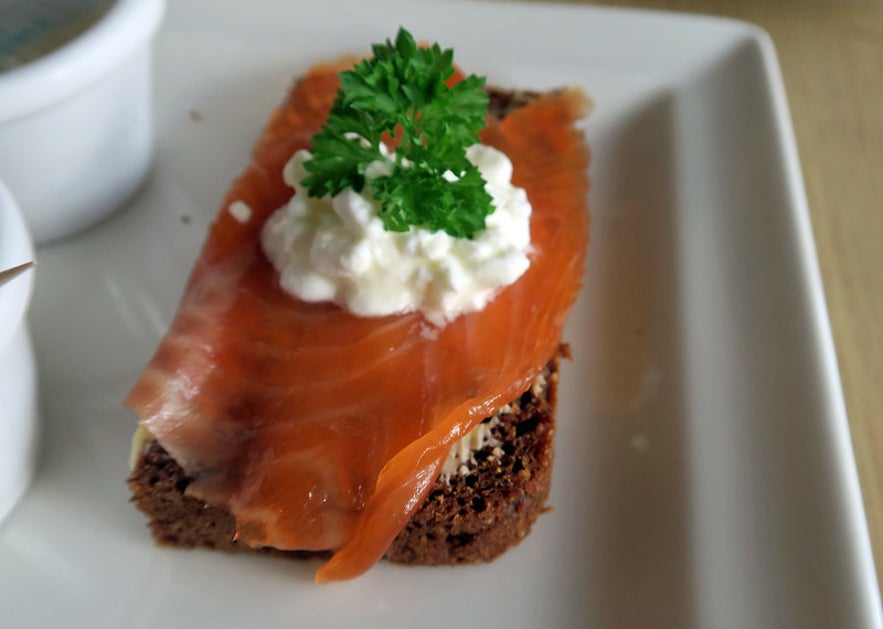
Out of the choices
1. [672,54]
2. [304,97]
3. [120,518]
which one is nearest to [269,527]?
[120,518]

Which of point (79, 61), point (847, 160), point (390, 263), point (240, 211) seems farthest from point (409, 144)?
point (847, 160)

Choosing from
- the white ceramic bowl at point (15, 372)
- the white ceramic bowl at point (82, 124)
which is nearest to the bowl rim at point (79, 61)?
the white ceramic bowl at point (82, 124)

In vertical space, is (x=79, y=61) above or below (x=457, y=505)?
above

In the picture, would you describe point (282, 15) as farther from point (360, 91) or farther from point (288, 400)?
point (288, 400)

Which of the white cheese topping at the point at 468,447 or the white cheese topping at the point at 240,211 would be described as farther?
the white cheese topping at the point at 240,211

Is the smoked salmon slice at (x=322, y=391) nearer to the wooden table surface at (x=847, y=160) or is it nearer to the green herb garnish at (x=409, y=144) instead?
the green herb garnish at (x=409, y=144)

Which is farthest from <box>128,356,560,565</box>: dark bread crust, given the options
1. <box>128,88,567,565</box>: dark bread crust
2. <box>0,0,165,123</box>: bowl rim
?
<box>0,0,165,123</box>: bowl rim

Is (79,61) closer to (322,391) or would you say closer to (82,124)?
(82,124)
